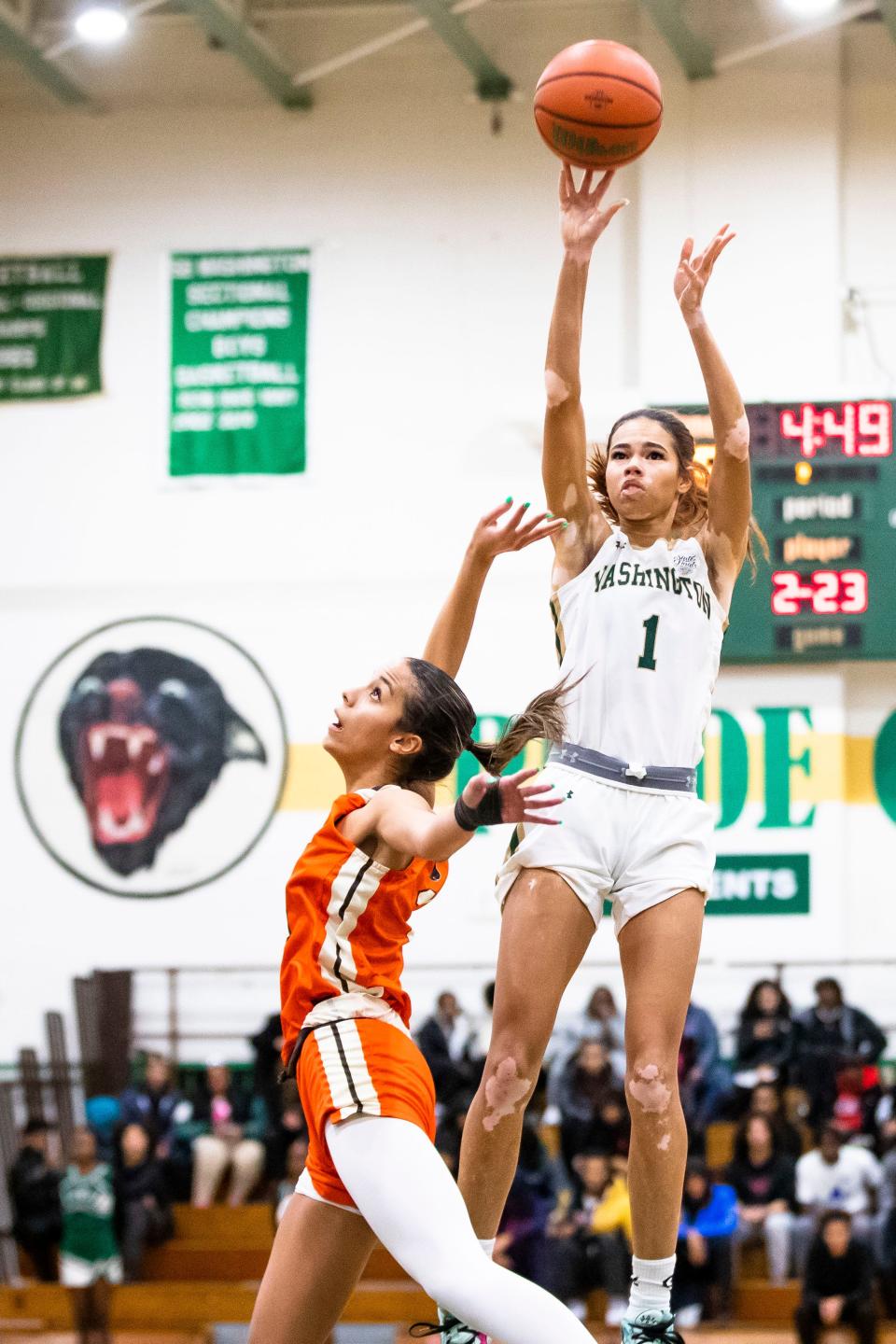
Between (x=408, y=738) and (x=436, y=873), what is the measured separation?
343mm

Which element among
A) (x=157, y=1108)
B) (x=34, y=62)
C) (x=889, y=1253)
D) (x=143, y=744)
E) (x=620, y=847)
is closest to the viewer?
(x=620, y=847)

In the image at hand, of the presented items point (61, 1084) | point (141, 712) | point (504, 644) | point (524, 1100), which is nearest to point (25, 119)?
point (141, 712)

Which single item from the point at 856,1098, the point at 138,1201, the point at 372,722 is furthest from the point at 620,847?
the point at 138,1201

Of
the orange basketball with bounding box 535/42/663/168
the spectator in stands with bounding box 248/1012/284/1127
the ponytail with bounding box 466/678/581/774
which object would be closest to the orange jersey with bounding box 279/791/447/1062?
the ponytail with bounding box 466/678/581/774

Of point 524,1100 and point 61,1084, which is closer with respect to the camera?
point 524,1100

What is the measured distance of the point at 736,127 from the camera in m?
13.0

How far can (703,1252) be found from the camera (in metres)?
10.2

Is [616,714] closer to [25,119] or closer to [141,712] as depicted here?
[141,712]

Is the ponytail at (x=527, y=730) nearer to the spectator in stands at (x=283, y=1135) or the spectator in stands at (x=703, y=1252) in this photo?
the spectator in stands at (x=703, y=1252)

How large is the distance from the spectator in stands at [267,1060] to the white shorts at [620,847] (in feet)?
26.8

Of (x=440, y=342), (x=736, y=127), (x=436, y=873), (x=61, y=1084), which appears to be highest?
(x=736, y=127)

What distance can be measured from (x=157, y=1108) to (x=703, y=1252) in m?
4.06

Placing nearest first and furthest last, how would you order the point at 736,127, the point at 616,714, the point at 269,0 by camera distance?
the point at 616,714 → the point at 736,127 → the point at 269,0

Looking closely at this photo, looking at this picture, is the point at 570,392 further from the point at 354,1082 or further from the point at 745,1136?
the point at 745,1136
